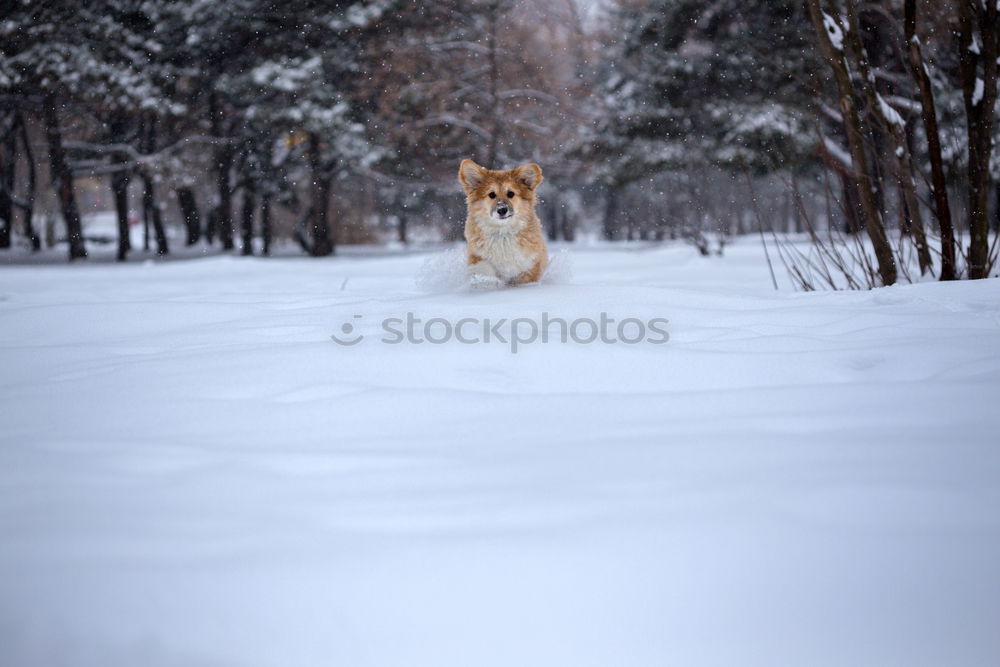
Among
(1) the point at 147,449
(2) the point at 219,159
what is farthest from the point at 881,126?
(2) the point at 219,159

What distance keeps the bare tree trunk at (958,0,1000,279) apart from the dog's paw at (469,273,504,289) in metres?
3.15

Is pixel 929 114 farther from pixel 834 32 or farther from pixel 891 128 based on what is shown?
pixel 834 32

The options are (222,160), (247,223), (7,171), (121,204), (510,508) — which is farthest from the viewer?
(7,171)

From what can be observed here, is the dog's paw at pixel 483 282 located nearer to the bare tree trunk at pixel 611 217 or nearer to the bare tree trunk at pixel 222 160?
the bare tree trunk at pixel 222 160

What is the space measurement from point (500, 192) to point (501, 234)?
355 millimetres

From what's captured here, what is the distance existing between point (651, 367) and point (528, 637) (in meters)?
1.49

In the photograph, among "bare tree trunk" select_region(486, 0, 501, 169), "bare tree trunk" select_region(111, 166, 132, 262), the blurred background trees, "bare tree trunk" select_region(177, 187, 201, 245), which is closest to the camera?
the blurred background trees

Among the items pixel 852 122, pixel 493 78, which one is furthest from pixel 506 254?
pixel 493 78

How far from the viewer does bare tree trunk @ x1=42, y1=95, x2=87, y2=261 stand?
14.2 metres

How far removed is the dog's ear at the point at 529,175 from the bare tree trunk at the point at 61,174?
536 inches

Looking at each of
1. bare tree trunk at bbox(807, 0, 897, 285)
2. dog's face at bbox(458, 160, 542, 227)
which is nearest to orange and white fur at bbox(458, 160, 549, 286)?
dog's face at bbox(458, 160, 542, 227)

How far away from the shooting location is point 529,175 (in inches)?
206

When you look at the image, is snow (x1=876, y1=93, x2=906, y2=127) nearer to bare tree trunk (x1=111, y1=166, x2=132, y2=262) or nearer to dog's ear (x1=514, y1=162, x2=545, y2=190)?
dog's ear (x1=514, y1=162, x2=545, y2=190)

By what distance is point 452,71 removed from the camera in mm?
15586
